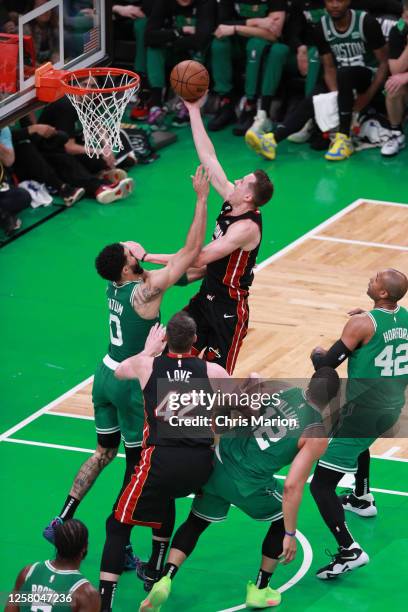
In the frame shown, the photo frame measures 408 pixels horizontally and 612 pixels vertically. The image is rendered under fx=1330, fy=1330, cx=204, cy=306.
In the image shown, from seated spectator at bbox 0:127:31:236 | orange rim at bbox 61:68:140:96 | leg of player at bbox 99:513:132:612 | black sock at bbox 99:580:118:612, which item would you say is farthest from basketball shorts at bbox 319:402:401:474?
seated spectator at bbox 0:127:31:236

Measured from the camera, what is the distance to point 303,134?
723 inches

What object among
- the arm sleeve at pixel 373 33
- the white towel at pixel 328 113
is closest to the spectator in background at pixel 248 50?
the white towel at pixel 328 113

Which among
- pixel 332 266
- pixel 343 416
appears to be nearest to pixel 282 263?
pixel 332 266

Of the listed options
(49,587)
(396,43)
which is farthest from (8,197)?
(49,587)

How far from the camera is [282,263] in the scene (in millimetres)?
14422

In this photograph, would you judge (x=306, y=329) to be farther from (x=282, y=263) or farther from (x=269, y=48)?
(x=269, y=48)

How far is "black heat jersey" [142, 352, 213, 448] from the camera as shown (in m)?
8.33

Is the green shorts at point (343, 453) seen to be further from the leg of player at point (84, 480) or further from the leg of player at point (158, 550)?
the leg of player at point (84, 480)

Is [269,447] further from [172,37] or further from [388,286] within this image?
[172,37]

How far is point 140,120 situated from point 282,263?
5.56 m

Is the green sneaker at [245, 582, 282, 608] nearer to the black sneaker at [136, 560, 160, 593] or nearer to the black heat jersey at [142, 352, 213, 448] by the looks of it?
the black sneaker at [136, 560, 160, 593]

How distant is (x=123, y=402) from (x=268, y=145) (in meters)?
8.87

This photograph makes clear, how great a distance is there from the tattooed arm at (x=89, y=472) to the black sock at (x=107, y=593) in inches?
45.5

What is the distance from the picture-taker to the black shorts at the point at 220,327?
34.2ft
